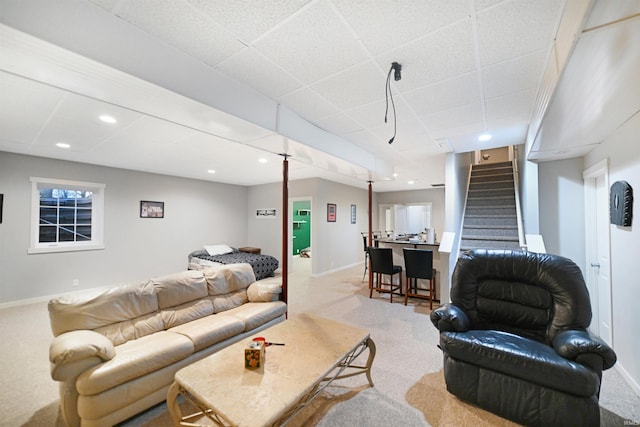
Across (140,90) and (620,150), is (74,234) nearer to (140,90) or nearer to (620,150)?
(140,90)

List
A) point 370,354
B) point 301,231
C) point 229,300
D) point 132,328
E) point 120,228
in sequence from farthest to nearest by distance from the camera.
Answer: point 301,231 → point 120,228 → point 229,300 → point 132,328 → point 370,354

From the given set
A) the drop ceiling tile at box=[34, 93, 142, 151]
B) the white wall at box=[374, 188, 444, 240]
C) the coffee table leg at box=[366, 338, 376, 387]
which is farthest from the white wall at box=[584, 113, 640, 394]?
the white wall at box=[374, 188, 444, 240]

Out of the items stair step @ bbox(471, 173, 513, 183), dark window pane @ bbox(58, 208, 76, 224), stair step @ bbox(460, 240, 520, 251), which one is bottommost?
stair step @ bbox(460, 240, 520, 251)

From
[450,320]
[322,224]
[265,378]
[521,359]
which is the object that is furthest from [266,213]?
[521,359]

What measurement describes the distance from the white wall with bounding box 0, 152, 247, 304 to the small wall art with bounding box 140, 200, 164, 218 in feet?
0.31

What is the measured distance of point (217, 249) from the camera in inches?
254

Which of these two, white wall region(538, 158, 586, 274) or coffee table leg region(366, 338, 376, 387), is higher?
white wall region(538, 158, 586, 274)

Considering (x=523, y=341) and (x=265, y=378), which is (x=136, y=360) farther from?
(x=523, y=341)

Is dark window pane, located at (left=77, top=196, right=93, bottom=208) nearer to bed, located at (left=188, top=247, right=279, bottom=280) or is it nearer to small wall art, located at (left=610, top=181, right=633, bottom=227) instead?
bed, located at (left=188, top=247, right=279, bottom=280)

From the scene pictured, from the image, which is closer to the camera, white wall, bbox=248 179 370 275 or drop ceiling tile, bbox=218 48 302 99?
drop ceiling tile, bbox=218 48 302 99

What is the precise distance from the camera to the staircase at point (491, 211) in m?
4.36

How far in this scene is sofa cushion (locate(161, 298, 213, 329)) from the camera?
2465 mm

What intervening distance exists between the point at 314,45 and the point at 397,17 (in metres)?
0.54

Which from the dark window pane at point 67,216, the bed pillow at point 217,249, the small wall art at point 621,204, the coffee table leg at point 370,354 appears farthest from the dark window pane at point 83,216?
the small wall art at point 621,204
